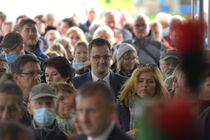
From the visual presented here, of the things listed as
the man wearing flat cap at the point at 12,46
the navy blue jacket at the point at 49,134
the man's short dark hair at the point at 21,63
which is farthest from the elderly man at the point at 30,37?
the navy blue jacket at the point at 49,134

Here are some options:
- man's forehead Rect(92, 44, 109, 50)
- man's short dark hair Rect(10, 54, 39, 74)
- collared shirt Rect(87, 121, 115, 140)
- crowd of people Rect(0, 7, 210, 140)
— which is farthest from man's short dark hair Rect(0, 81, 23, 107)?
man's forehead Rect(92, 44, 109, 50)

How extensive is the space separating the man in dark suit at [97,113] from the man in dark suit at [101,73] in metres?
3.22

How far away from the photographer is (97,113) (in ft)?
13.2

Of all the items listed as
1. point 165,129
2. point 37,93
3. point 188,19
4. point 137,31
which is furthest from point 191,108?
point 137,31

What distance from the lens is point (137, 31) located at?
11.9 meters

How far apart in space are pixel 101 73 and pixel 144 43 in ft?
14.0

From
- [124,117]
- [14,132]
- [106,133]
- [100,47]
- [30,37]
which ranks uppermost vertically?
[30,37]

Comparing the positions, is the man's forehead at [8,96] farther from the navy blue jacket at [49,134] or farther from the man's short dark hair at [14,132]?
the man's short dark hair at [14,132]

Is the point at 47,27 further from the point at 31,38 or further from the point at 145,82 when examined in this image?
the point at 145,82

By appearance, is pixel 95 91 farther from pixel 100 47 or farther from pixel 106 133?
pixel 100 47

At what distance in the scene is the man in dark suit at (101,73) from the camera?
24.7 ft

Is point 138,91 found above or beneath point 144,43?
beneath

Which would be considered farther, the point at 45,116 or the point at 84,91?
the point at 45,116

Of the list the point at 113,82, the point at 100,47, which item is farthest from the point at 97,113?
the point at 100,47
